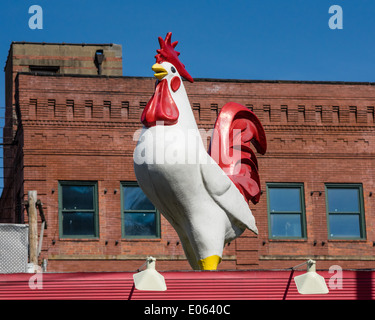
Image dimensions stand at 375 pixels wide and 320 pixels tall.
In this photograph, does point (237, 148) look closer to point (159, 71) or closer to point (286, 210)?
point (159, 71)

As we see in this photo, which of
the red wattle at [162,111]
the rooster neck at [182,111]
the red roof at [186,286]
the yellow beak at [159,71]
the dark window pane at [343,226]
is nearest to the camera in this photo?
the red roof at [186,286]

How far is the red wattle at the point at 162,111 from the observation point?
39.6ft

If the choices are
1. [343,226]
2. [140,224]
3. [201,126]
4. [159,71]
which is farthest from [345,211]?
[159,71]

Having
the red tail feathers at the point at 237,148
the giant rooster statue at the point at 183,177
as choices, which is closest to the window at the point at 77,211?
the red tail feathers at the point at 237,148

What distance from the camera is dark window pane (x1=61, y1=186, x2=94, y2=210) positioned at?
24.0 metres

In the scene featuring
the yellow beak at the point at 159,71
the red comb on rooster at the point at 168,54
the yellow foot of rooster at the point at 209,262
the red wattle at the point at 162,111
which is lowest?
the yellow foot of rooster at the point at 209,262

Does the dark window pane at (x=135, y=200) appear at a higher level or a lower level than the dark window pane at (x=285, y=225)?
higher

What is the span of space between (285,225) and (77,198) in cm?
600

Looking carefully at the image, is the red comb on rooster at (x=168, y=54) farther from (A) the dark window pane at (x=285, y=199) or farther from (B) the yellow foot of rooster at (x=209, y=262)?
(A) the dark window pane at (x=285, y=199)

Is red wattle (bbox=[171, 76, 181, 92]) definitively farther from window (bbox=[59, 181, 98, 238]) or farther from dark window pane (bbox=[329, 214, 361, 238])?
dark window pane (bbox=[329, 214, 361, 238])

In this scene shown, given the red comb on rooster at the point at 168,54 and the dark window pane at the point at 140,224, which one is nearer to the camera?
the red comb on rooster at the point at 168,54

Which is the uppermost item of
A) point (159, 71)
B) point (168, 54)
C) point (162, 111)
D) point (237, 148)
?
point (168, 54)

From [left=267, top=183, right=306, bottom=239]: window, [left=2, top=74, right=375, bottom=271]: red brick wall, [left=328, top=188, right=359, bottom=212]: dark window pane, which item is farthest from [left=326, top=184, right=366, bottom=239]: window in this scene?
[left=267, top=183, right=306, bottom=239]: window

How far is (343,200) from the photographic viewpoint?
2534cm
